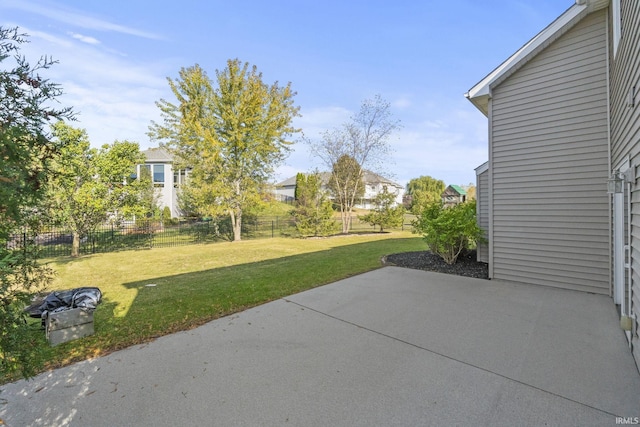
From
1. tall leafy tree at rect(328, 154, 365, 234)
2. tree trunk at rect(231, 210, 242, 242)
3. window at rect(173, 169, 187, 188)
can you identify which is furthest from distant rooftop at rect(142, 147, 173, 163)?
tall leafy tree at rect(328, 154, 365, 234)

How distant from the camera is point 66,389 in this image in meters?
2.51

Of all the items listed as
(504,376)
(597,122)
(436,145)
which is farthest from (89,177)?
(436,145)

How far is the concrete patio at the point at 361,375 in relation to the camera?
218 centimetres

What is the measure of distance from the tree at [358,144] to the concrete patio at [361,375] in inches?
569

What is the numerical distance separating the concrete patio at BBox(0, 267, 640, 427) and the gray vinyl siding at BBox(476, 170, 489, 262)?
2.92 m

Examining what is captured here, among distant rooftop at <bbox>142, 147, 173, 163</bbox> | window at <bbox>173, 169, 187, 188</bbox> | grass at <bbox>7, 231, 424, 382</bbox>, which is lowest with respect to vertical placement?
grass at <bbox>7, 231, 424, 382</bbox>

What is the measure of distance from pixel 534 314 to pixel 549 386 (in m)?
1.99

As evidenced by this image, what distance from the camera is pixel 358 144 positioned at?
58.2ft

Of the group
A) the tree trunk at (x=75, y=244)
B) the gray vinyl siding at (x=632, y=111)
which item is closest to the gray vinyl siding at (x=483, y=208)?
the gray vinyl siding at (x=632, y=111)

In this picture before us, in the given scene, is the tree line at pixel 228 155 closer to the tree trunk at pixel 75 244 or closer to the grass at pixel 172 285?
the tree trunk at pixel 75 244

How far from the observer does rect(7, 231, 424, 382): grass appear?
3.62 m

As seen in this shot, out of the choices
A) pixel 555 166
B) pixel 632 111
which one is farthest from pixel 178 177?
pixel 632 111

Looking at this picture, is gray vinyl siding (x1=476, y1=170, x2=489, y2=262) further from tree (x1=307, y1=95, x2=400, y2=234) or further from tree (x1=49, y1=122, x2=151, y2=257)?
tree (x1=49, y1=122, x2=151, y2=257)

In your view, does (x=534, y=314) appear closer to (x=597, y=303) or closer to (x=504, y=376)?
(x=597, y=303)
